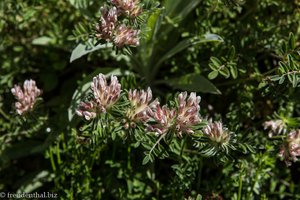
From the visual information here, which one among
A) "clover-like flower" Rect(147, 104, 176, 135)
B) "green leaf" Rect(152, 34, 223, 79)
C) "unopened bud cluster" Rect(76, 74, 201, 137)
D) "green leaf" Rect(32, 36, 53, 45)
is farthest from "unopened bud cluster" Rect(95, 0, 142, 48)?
"green leaf" Rect(32, 36, 53, 45)

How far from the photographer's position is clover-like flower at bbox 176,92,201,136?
1859 millimetres

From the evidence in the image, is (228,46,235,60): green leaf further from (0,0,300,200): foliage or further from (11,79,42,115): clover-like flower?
(11,79,42,115): clover-like flower

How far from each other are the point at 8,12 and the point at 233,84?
3.87ft

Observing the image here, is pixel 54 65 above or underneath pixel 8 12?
underneath

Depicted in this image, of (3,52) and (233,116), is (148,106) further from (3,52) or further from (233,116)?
(3,52)

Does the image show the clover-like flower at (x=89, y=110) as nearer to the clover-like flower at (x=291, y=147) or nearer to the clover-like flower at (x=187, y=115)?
the clover-like flower at (x=187, y=115)

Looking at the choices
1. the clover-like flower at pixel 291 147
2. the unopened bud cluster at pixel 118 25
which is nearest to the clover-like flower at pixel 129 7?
the unopened bud cluster at pixel 118 25

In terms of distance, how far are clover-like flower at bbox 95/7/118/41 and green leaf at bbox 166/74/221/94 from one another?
60 cm

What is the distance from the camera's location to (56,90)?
3176 millimetres

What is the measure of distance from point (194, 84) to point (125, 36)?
0.59 metres

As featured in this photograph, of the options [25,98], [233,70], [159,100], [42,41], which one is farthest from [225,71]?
[42,41]

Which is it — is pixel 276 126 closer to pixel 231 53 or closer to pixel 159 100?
pixel 231 53

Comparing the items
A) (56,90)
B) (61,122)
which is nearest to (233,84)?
(61,122)

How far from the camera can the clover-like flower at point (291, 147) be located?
200 centimetres
